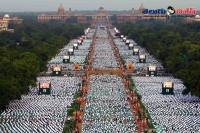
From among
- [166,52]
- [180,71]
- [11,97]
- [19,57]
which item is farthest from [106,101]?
[166,52]

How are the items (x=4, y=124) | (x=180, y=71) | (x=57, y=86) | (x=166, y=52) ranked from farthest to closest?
(x=166, y=52) → (x=180, y=71) → (x=57, y=86) → (x=4, y=124)

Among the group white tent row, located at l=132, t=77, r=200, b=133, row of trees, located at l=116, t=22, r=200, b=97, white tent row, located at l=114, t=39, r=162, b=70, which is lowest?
white tent row, located at l=132, t=77, r=200, b=133

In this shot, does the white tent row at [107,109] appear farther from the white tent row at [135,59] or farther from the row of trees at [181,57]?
the white tent row at [135,59]

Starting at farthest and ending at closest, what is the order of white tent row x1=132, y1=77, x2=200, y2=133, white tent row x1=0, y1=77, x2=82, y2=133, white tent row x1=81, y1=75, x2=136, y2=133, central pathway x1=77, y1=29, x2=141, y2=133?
central pathway x1=77, y1=29, x2=141, y2=133
white tent row x1=132, y1=77, x2=200, y2=133
white tent row x1=81, y1=75, x2=136, y2=133
white tent row x1=0, y1=77, x2=82, y2=133

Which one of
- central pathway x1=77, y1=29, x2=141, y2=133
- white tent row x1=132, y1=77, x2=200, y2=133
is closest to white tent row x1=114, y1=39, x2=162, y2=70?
central pathway x1=77, y1=29, x2=141, y2=133

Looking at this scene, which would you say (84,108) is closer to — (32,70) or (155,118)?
(155,118)

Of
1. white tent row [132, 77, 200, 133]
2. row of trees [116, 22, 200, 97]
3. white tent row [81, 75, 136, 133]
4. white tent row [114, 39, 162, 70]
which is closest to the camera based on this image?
white tent row [81, 75, 136, 133]

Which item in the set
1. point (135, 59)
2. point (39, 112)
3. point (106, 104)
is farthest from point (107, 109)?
point (135, 59)

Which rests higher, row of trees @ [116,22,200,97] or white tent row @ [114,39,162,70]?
row of trees @ [116,22,200,97]

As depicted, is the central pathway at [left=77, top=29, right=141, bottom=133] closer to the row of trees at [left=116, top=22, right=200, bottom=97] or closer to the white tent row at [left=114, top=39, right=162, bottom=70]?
the white tent row at [left=114, top=39, right=162, bottom=70]
